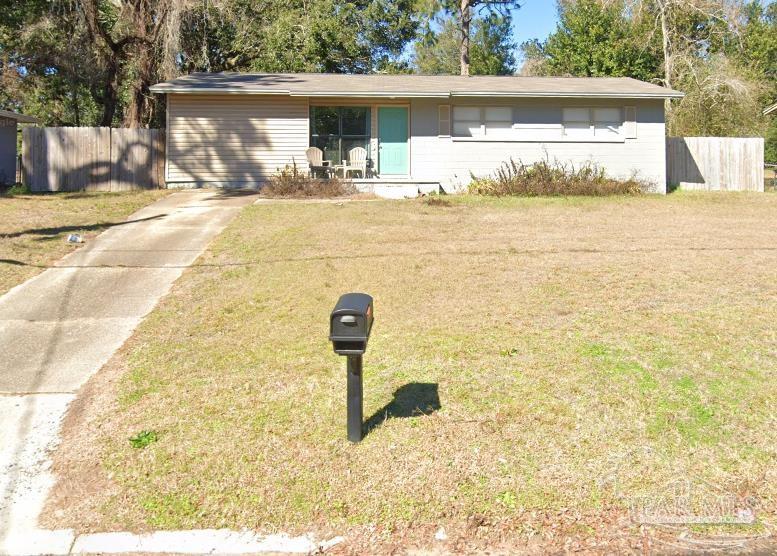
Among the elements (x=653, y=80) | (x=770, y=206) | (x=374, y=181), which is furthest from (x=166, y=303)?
(x=653, y=80)

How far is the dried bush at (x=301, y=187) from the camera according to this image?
17.3 metres

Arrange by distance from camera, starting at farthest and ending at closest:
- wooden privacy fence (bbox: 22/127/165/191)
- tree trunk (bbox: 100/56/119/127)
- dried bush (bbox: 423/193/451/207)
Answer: tree trunk (bbox: 100/56/119/127) → wooden privacy fence (bbox: 22/127/165/191) → dried bush (bbox: 423/193/451/207)

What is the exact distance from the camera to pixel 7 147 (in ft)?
73.7

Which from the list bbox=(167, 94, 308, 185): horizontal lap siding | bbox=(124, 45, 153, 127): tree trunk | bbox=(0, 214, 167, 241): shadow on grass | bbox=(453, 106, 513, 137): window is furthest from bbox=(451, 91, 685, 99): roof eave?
bbox=(124, 45, 153, 127): tree trunk

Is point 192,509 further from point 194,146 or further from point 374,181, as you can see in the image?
point 194,146

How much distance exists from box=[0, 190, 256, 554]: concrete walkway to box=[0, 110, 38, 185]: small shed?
1076cm

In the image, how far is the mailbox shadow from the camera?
4.91m

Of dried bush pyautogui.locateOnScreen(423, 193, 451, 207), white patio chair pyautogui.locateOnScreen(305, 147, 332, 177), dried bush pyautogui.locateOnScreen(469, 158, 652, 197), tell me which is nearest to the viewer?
dried bush pyautogui.locateOnScreen(423, 193, 451, 207)

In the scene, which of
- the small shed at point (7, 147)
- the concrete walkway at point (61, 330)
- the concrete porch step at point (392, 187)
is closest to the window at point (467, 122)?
the concrete porch step at point (392, 187)

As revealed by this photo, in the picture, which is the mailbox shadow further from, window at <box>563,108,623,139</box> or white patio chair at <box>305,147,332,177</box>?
Answer: window at <box>563,108,623,139</box>

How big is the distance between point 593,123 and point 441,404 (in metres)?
16.7

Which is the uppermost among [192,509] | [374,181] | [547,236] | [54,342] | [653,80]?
[653,80]

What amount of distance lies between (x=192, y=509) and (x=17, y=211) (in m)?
12.5

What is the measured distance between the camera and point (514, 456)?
4406 mm
